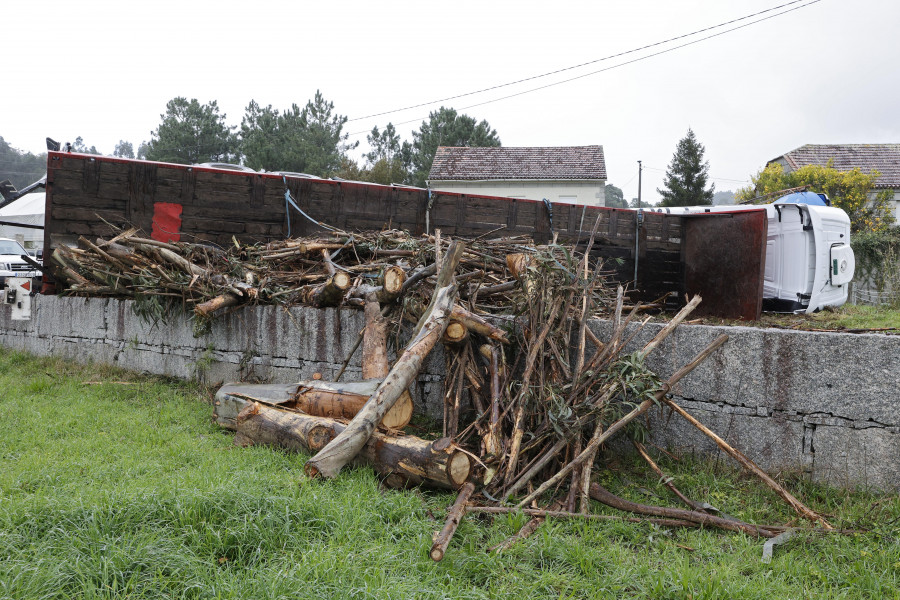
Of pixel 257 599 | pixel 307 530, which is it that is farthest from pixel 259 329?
pixel 257 599

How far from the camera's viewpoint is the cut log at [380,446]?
12.6 ft

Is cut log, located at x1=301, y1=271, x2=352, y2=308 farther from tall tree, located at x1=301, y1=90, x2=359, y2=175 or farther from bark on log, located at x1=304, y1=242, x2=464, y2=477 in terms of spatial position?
tall tree, located at x1=301, y1=90, x2=359, y2=175

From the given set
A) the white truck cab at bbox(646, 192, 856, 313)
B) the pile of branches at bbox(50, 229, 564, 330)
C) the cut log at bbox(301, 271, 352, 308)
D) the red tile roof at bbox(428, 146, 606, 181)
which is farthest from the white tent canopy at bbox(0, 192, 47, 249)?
the red tile roof at bbox(428, 146, 606, 181)

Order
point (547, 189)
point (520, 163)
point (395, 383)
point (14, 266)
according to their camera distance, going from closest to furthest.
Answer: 1. point (395, 383)
2. point (14, 266)
3. point (547, 189)
4. point (520, 163)

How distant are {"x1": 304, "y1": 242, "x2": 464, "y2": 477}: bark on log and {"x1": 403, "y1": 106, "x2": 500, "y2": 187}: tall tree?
37869mm

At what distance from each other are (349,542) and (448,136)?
4206 cm

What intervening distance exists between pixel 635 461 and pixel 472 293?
6.82ft

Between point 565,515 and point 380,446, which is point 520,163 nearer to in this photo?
point 380,446

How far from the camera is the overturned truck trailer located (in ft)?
28.6

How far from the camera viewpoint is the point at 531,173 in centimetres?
3092

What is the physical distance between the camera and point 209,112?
44.2 metres

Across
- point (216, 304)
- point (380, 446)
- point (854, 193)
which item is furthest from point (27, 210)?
point (854, 193)

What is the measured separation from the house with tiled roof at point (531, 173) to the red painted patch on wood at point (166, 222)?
2216cm

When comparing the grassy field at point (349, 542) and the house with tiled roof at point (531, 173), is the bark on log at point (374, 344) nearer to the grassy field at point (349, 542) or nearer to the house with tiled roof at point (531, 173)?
the grassy field at point (349, 542)
